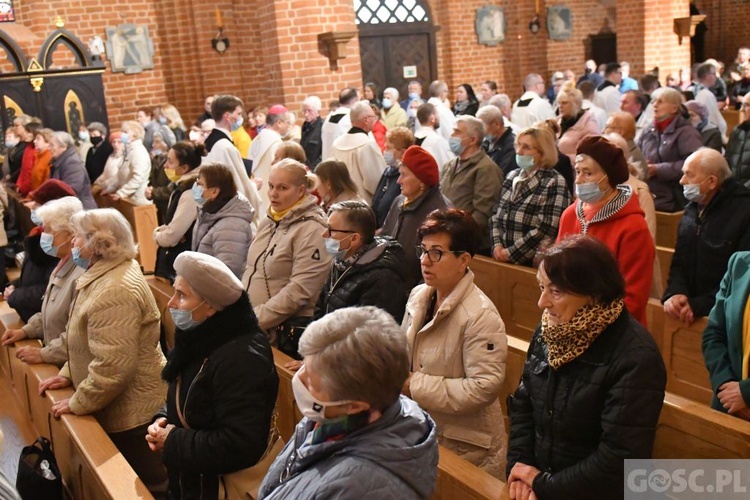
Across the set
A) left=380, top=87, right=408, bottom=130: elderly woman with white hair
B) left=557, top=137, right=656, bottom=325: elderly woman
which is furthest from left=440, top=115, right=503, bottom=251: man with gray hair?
left=380, top=87, right=408, bottom=130: elderly woman with white hair

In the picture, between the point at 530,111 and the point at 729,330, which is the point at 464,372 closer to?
the point at 729,330

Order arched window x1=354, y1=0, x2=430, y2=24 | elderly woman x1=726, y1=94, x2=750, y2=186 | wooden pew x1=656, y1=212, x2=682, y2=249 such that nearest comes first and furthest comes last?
elderly woman x1=726, y1=94, x2=750, y2=186
wooden pew x1=656, y1=212, x2=682, y2=249
arched window x1=354, y1=0, x2=430, y2=24

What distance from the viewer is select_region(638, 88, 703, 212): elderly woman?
6996 millimetres

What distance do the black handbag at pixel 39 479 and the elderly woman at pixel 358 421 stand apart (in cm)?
210

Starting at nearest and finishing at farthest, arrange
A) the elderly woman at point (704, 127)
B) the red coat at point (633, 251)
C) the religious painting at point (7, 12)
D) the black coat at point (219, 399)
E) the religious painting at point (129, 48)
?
the black coat at point (219, 399) → the red coat at point (633, 251) → the elderly woman at point (704, 127) → the religious painting at point (7, 12) → the religious painting at point (129, 48)

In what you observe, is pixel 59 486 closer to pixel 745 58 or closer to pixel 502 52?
pixel 745 58

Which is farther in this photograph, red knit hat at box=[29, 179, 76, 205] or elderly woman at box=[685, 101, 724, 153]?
elderly woman at box=[685, 101, 724, 153]

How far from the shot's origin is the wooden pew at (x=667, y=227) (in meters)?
6.85

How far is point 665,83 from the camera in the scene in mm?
14695

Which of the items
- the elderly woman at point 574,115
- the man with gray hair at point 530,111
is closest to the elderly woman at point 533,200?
the elderly woman at point 574,115

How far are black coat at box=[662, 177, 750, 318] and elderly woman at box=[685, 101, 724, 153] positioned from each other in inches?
145

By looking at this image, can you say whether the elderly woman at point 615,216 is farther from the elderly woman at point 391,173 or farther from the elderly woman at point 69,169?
the elderly woman at point 69,169

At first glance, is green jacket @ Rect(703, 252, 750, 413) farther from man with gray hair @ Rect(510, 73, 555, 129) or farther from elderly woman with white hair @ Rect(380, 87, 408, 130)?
elderly woman with white hair @ Rect(380, 87, 408, 130)

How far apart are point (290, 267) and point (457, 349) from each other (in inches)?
63.9
